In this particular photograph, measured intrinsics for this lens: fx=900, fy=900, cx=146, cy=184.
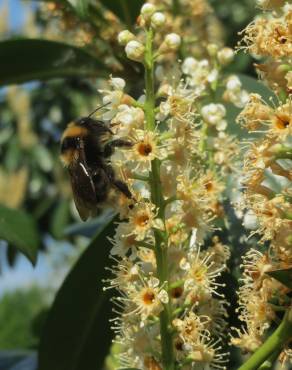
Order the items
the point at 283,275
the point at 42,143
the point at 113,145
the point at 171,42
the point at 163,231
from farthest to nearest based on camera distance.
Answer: the point at 42,143 → the point at 113,145 → the point at 171,42 → the point at 163,231 → the point at 283,275

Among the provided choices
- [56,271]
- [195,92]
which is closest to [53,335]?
[195,92]

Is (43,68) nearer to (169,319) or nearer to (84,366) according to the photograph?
(84,366)

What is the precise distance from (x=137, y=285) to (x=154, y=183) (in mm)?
170

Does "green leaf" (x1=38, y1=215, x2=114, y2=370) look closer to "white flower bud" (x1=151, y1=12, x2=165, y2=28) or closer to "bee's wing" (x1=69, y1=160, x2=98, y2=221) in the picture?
"bee's wing" (x1=69, y1=160, x2=98, y2=221)

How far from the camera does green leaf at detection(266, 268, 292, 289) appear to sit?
117 cm

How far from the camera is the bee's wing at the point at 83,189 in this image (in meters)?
1.62

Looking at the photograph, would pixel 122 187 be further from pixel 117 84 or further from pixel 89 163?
pixel 89 163

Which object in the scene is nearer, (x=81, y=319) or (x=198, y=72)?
(x=198, y=72)

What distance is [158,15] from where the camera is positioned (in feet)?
4.46

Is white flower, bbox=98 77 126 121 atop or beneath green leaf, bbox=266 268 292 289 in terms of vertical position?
atop

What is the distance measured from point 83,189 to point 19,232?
0.23m

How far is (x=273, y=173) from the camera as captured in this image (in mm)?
1287

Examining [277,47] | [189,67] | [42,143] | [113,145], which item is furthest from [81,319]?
[42,143]

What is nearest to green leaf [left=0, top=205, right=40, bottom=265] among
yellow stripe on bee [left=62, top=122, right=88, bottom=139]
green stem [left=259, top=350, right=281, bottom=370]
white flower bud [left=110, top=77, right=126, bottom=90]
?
yellow stripe on bee [left=62, top=122, right=88, bottom=139]
